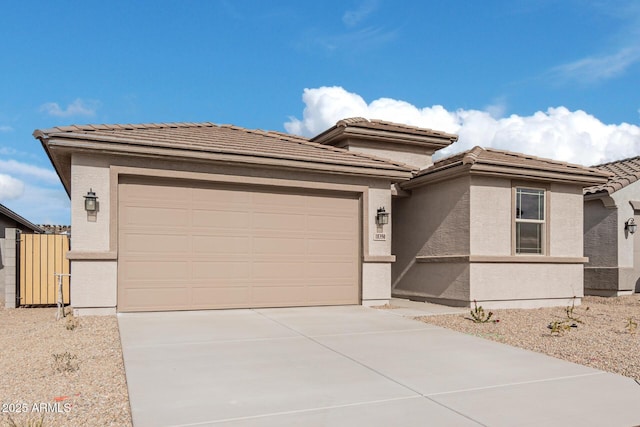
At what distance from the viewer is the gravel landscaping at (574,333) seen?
6781mm

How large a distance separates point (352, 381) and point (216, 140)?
698 centimetres

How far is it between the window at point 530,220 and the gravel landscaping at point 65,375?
9.10 meters

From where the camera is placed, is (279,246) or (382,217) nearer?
(279,246)

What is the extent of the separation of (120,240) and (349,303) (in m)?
5.05

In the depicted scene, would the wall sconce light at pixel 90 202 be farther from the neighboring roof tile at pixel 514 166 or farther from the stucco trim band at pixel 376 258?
the neighboring roof tile at pixel 514 166

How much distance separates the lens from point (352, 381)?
538 centimetres

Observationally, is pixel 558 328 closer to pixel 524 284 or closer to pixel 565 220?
pixel 524 284

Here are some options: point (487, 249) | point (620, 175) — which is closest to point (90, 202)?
point (487, 249)

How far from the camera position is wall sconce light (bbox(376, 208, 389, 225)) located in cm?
1154

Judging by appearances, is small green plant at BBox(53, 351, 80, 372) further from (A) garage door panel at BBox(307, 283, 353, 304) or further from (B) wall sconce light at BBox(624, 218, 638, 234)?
(B) wall sconce light at BBox(624, 218, 638, 234)

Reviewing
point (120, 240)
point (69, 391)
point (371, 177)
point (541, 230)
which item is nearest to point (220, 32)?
point (371, 177)

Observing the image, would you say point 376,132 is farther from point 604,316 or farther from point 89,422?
point 89,422

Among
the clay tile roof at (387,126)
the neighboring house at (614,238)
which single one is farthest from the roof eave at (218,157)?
the neighboring house at (614,238)

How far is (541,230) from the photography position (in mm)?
12406
